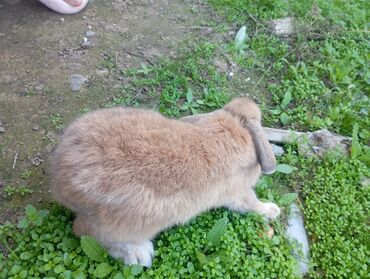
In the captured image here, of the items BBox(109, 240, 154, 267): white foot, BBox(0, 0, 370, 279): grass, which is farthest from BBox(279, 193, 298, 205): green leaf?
BBox(109, 240, 154, 267): white foot

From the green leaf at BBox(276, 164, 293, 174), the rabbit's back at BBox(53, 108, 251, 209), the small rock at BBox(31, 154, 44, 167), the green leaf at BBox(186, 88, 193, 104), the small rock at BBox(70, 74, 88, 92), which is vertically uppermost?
the rabbit's back at BBox(53, 108, 251, 209)

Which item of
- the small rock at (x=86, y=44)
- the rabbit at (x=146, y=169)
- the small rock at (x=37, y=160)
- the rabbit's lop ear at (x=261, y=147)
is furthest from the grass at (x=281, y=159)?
the rabbit's lop ear at (x=261, y=147)

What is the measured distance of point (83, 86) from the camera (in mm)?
3889

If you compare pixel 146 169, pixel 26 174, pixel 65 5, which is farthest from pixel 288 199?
pixel 65 5

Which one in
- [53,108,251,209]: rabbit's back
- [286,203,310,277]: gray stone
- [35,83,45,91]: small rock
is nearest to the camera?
[53,108,251,209]: rabbit's back

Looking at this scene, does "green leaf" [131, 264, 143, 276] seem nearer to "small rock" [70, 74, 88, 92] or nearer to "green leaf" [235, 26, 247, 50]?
"small rock" [70, 74, 88, 92]

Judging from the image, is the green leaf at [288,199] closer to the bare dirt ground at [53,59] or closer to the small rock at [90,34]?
the bare dirt ground at [53,59]

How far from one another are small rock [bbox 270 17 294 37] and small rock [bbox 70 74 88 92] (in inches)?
77.8

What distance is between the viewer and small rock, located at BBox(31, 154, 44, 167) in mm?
3361

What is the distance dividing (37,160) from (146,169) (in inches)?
50.4

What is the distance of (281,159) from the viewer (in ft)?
11.9

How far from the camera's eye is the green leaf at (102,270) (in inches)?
107

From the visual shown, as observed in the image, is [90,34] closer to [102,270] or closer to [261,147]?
[261,147]

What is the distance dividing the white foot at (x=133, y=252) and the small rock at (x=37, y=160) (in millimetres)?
987
